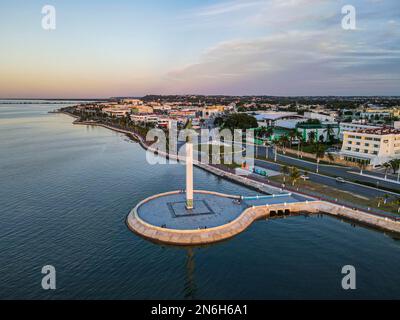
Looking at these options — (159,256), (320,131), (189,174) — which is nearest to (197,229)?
(159,256)

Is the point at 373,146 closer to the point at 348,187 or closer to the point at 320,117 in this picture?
the point at 348,187

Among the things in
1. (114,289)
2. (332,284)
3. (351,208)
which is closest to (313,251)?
(332,284)

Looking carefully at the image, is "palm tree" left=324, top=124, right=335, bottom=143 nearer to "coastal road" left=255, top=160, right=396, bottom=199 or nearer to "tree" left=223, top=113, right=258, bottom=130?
"tree" left=223, top=113, right=258, bottom=130

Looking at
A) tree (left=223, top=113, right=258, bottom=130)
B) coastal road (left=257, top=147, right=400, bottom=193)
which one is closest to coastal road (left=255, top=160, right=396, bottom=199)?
coastal road (left=257, top=147, right=400, bottom=193)

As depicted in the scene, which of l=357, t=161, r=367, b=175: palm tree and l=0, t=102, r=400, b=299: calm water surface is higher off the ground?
l=357, t=161, r=367, b=175: palm tree

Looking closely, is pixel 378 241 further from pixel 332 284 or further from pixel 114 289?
pixel 114 289

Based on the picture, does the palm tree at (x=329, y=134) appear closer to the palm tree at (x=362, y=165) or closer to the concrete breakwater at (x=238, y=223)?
the palm tree at (x=362, y=165)
